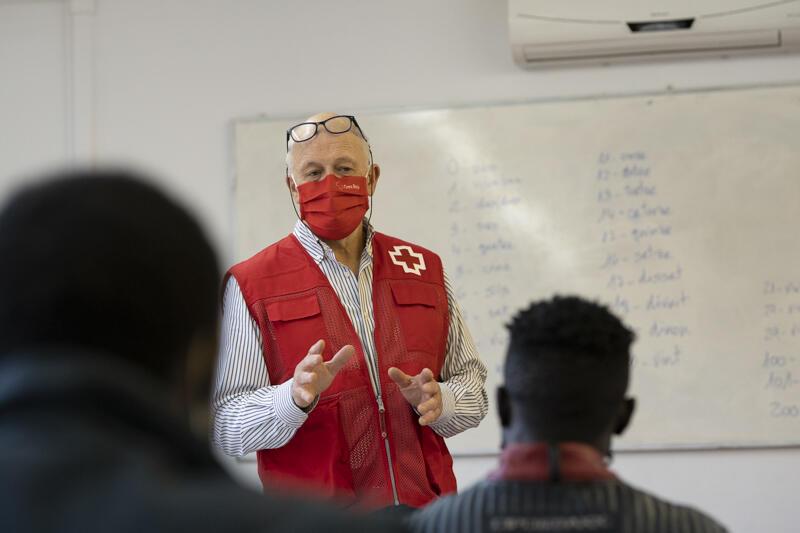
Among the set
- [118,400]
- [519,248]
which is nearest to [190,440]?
[118,400]

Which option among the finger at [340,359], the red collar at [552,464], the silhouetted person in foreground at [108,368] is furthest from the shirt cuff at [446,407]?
the silhouetted person in foreground at [108,368]

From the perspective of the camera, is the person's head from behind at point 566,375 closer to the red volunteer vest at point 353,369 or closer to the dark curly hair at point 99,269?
the dark curly hair at point 99,269

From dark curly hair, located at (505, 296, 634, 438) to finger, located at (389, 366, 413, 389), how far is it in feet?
2.62

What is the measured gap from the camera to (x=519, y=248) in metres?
4.60

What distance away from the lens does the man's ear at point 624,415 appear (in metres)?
1.58

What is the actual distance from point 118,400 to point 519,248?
12.7 feet

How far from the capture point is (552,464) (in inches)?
56.4

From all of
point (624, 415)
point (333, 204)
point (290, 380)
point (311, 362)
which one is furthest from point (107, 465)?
point (333, 204)

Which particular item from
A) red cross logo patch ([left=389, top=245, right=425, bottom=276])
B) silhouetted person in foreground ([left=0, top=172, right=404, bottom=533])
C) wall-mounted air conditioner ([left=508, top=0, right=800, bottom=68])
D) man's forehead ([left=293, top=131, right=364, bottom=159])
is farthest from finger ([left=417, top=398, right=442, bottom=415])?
wall-mounted air conditioner ([left=508, top=0, right=800, bottom=68])

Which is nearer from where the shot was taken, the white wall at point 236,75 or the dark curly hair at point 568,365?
the dark curly hair at point 568,365

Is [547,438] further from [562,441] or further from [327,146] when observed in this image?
[327,146]

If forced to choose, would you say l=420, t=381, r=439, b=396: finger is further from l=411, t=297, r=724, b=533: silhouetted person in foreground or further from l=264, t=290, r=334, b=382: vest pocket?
l=411, t=297, r=724, b=533: silhouetted person in foreground

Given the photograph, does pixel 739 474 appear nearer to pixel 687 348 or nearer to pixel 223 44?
pixel 687 348

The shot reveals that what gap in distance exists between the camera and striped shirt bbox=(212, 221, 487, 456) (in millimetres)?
2488
